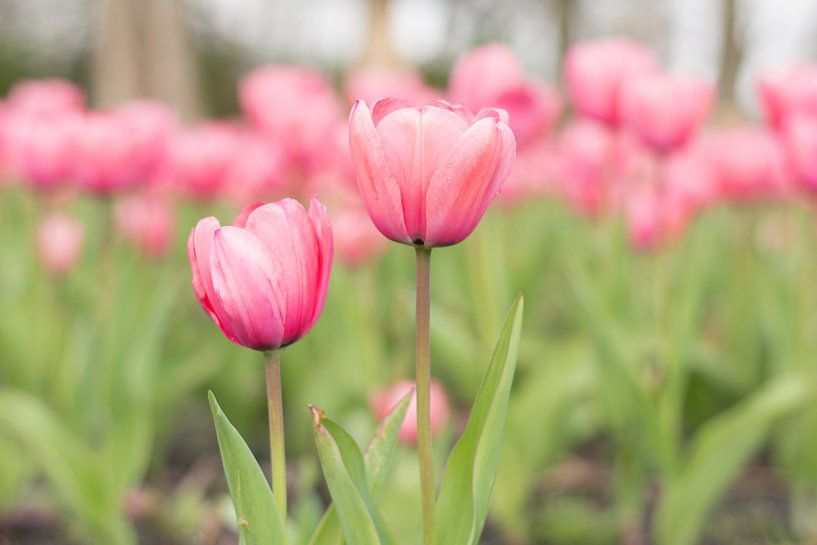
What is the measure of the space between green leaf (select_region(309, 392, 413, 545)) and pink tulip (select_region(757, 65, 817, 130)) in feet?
3.30

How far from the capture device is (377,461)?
0.74 meters

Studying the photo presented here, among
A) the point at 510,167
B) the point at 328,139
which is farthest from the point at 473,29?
the point at 510,167

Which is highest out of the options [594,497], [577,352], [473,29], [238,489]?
[473,29]

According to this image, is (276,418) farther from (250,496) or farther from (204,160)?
(204,160)

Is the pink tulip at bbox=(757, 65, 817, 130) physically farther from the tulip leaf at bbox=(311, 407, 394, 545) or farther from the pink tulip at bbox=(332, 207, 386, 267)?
the tulip leaf at bbox=(311, 407, 394, 545)

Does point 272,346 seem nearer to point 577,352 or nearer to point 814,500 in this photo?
point 577,352

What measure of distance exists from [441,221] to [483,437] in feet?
0.57

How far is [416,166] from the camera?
2.13 ft

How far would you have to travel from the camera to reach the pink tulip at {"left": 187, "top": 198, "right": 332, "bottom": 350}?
0.65m

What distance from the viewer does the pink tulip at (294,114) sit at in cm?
217

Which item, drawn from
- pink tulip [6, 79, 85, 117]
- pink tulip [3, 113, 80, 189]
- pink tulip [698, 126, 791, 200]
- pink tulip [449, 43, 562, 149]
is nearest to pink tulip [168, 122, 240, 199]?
pink tulip [6, 79, 85, 117]

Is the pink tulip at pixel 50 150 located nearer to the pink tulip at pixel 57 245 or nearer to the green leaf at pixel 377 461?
the pink tulip at pixel 57 245

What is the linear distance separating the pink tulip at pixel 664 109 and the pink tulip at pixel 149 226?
1278 millimetres

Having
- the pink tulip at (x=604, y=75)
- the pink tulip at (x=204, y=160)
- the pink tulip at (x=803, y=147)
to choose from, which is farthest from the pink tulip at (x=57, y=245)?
the pink tulip at (x=803, y=147)
